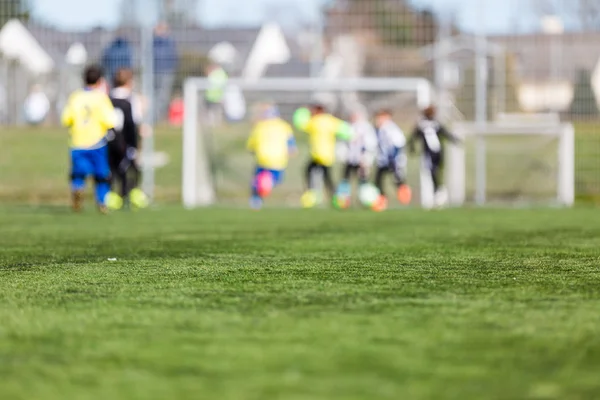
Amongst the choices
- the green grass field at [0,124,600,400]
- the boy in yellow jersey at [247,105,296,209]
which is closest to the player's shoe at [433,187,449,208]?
the boy in yellow jersey at [247,105,296,209]

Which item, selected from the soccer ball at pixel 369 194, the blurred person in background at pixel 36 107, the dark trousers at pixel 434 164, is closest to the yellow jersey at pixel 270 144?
the soccer ball at pixel 369 194

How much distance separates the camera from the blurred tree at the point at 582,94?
72.0ft

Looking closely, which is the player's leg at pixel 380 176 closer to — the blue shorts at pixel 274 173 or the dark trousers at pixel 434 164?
the dark trousers at pixel 434 164

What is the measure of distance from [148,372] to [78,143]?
40.8 ft

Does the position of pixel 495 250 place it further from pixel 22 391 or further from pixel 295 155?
pixel 295 155

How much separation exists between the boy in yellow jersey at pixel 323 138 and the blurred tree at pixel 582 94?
411 centimetres

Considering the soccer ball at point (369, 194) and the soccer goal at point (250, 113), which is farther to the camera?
the soccer goal at point (250, 113)

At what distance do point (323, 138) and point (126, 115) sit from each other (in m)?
4.25

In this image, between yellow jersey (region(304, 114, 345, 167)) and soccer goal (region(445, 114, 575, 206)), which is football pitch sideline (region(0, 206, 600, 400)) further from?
soccer goal (region(445, 114, 575, 206))

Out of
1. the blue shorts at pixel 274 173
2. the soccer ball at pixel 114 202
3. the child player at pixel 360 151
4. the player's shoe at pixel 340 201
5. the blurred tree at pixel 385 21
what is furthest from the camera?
the blurred tree at pixel 385 21

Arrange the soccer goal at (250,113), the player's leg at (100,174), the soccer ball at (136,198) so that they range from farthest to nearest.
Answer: the soccer goal at (250,113) → the soccer ball at (136,198) → the player's leg at (100,174)

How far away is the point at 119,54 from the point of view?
22453 mm

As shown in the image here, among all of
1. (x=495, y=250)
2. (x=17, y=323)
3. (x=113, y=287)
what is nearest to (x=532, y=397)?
(x=17, y=323)

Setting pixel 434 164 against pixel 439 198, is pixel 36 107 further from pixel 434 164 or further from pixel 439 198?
pixel 439 198
